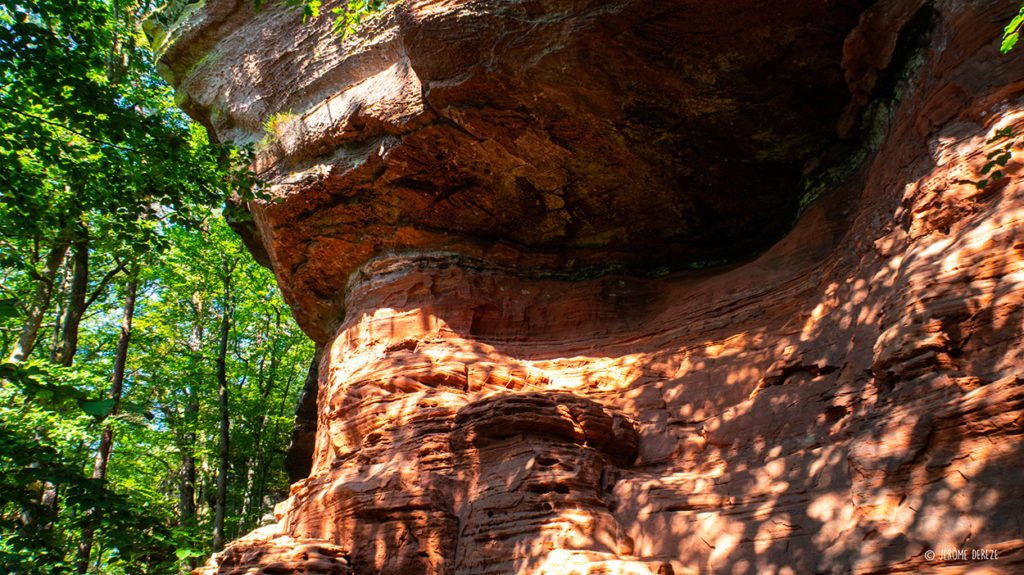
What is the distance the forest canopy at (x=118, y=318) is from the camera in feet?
14.9

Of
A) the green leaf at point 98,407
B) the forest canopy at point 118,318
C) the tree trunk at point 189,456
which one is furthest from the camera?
the tree trunk at point 189,456

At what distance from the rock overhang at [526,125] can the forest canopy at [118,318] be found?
1.88 metres

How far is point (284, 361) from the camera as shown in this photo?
22.7 metres

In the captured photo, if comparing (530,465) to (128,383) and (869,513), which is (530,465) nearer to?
(869,513)

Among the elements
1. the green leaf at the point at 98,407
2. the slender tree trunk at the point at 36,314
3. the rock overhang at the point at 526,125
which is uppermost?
the rock overhang at the point at 526,125

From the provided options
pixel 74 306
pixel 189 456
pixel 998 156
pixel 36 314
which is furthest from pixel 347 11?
pixel 189 456

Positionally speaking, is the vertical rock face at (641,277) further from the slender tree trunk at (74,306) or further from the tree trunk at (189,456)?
the tree trunk at (189,456)

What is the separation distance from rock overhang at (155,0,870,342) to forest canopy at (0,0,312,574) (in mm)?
1885

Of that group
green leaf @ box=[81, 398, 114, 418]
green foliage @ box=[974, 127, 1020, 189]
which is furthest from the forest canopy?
green foliage @ box=[974, 127, 1020, 189]

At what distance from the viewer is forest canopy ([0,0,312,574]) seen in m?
4.54

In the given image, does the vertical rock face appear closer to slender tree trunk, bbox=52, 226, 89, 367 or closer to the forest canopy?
the forest canopy

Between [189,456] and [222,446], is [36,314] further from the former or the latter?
[189,456]

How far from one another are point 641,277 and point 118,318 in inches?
721

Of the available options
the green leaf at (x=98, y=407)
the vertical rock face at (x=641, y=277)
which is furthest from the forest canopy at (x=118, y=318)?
the vertical rock face at (x=641, y=277)
